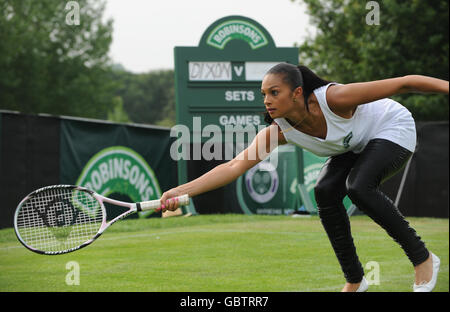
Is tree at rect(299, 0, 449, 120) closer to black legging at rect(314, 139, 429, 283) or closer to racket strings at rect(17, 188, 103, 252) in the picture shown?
black legging at rect(314, 139, 429, 283)

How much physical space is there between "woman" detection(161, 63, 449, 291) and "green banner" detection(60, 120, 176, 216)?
23.6 ft

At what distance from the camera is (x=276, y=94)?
3854 mm

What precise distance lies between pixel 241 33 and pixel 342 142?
28.6 feet

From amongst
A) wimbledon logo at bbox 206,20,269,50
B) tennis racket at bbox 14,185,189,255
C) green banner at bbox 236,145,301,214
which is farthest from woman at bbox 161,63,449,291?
green banner at bbox 236,145,301,214

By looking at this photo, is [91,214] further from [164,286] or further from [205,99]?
[205,99]

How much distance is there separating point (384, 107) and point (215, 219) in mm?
8071

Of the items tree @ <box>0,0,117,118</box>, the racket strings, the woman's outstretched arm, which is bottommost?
the racket strings

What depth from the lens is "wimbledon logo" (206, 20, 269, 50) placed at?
12.3 meters

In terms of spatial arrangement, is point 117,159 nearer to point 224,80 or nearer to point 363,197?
point 224,80

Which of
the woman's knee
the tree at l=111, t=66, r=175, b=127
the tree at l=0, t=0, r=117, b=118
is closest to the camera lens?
the woman's knee

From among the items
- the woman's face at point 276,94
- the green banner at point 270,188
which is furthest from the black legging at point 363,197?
the green banner at point 270,188

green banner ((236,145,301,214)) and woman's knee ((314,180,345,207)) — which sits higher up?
woman's knee ((314,180,345,207))

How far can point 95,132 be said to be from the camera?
11.4 meters
